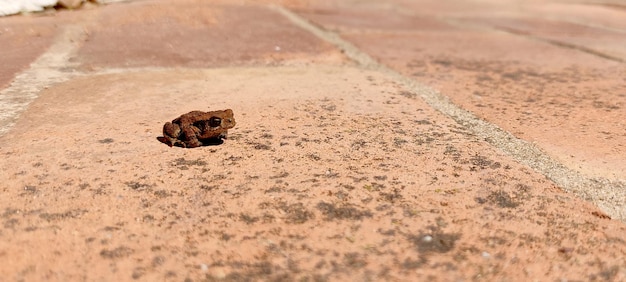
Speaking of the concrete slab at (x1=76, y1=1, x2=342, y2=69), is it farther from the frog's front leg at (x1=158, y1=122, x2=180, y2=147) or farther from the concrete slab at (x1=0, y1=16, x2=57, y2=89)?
the frog's front leg at (x1=158, y1=122, x2=180, y2=147)

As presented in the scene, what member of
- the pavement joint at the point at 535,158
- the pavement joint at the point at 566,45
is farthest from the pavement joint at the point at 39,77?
the pavement joint at the point at 566,45

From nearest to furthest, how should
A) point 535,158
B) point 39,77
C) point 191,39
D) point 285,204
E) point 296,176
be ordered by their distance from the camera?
point 285,204 < point 296,176 < point 535,158 < point 39,77 < point 191,39

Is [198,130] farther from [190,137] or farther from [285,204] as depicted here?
[285,204]

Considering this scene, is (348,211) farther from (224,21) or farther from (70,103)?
(224,21)

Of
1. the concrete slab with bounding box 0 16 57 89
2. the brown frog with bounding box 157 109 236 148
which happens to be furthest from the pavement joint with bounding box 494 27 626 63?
the concrete slab with bounding box 0 16 57 89

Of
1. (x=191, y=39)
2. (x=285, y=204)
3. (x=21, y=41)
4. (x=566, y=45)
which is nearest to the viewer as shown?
(x=285, y=204)

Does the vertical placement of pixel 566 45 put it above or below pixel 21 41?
below

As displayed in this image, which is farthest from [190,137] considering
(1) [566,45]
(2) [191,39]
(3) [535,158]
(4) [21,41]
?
(1) [566,45]

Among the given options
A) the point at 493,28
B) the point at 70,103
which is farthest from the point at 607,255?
the point at 493,28
